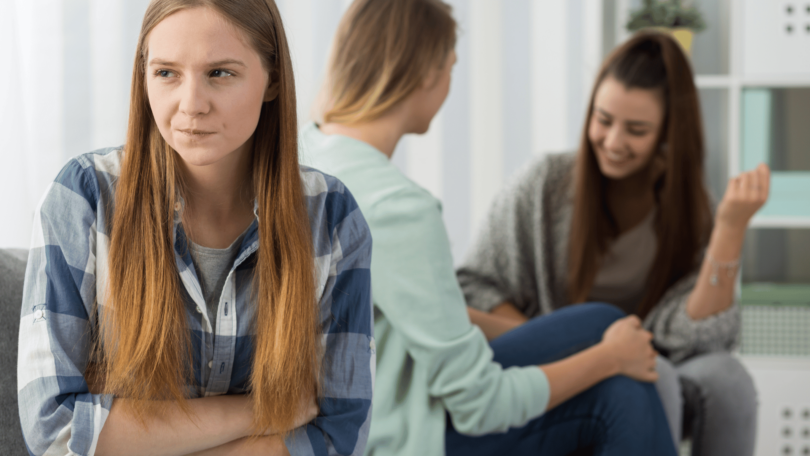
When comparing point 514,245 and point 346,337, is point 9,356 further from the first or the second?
point 514,245

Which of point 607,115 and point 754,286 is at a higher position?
point 607,115

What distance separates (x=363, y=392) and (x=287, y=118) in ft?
1.03

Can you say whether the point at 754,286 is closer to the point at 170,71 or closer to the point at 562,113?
the point at 562,113

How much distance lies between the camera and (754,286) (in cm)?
193

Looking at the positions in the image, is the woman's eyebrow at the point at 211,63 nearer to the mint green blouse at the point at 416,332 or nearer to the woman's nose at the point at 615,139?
the mint green blouse at the point at 416,332

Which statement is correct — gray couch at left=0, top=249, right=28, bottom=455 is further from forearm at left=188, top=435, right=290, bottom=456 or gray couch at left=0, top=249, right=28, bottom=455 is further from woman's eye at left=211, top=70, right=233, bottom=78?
woman's eye at left=211, top=70, right=233, bottom=78

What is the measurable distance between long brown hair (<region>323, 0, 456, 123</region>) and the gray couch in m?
0.50

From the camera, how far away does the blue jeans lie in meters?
1.08

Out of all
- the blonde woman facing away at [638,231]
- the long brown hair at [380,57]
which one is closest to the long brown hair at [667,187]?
the blonde woman facing away at [638,231]

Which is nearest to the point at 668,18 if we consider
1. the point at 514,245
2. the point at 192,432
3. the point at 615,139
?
the point at 615,139

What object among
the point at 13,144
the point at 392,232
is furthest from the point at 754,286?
the point at 13,144

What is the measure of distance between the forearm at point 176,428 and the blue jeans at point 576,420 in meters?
0.45

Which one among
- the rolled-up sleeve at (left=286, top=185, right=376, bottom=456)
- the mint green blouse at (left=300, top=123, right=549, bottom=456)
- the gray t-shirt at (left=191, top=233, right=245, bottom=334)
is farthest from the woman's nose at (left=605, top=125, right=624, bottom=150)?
the gray t-shirt at (left=191, top=233, right=245, bottom=334)

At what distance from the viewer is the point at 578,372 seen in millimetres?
1077
